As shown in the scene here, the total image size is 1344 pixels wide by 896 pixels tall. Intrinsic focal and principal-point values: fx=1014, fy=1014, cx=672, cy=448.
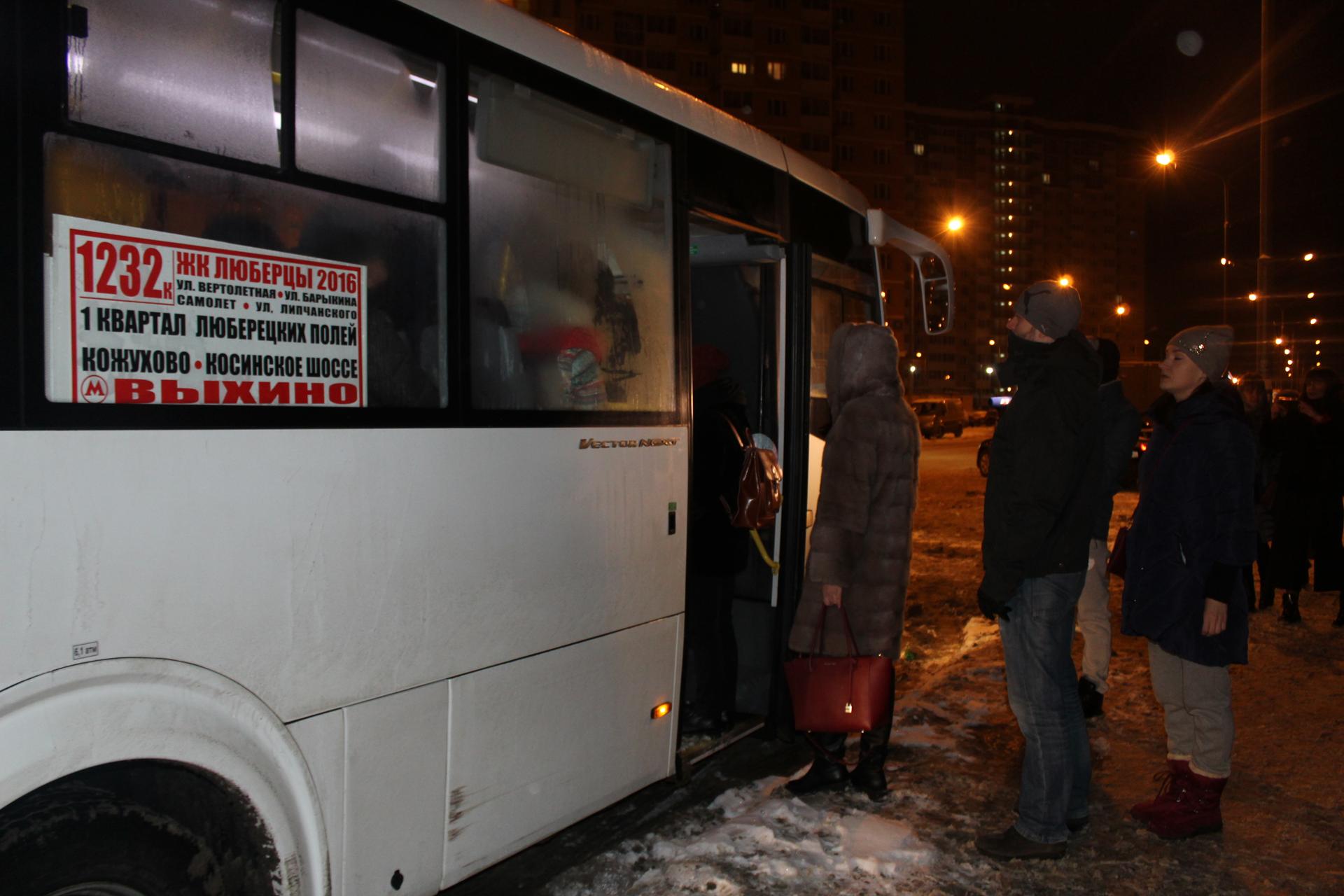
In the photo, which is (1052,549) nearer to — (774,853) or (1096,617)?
(774,853)

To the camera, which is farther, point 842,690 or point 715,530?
point 715,530

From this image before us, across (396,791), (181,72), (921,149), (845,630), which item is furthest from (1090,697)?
(921,149)

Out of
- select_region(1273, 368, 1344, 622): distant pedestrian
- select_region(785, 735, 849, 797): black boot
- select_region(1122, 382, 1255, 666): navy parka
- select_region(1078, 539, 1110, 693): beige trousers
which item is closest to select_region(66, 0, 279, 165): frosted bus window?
select_region(785, 735, 849, 797): black boot

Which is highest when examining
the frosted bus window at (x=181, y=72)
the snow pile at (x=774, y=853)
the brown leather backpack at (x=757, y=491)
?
the frosted bus window at (x=181, y=72)

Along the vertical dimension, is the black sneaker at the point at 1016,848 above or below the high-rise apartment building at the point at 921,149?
below

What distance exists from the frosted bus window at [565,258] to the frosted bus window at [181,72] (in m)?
0.74

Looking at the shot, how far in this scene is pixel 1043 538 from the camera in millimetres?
3846

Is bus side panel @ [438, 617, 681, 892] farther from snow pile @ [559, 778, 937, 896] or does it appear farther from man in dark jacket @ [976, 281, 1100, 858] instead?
man in dark jacket @ [976, 281, 1100, 858]

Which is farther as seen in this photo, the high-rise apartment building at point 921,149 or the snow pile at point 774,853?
the high-rise apartment building at point 921,149

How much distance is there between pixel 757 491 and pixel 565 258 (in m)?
1.58

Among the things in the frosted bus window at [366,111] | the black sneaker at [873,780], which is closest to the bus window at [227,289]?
the frosted bus window at [366,111]

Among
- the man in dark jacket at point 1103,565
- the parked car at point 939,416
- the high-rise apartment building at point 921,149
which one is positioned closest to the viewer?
the man in dark jacket at point 1103,565

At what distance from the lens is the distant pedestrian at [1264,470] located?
8.39m

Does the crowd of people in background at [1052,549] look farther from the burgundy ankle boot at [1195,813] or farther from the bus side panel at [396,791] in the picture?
the bus side panel at [396,791]
